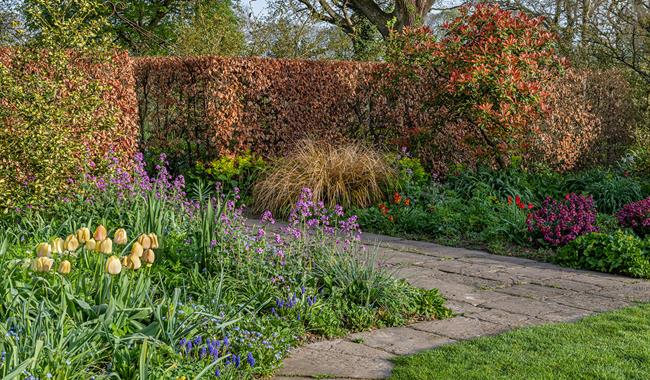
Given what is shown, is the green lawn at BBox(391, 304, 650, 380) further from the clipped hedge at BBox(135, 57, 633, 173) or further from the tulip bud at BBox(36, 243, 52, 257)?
the clipped hedge at BBox(135, 57, 633, 173)

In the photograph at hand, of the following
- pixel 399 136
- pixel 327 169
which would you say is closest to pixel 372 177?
pixel 327 169

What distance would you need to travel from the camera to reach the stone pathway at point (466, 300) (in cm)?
415

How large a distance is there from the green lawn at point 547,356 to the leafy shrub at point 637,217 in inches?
135

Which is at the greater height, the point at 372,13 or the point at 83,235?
the point at 372,13

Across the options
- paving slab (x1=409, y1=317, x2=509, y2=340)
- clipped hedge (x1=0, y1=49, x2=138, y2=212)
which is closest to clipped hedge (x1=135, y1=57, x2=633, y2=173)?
clipped hedge (x1=0, y1=49, x2=138, y2=212)

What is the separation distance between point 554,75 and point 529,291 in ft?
20.1

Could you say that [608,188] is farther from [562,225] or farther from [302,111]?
[302,111]

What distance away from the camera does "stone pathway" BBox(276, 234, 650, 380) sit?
163 inches

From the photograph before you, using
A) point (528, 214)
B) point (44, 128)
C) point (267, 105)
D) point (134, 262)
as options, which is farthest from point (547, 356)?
point (267, 105)

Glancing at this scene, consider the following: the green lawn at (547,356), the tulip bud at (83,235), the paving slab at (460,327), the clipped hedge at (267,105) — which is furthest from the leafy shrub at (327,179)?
the tulip bud at (83,235)

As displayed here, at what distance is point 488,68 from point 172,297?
6934 mm

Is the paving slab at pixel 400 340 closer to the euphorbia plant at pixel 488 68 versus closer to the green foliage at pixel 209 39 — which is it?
the euphorbia plant at pixel 488 68

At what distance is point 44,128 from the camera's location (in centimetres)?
659

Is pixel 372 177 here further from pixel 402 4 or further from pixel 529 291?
pixel 402 4
